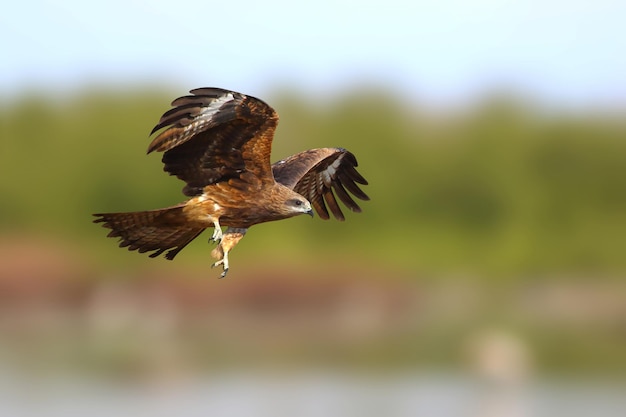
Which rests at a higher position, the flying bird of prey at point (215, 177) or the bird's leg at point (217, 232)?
the flying bird of prey at point (215, 177)

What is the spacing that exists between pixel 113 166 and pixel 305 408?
6040mm

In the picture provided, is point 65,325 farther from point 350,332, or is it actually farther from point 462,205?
point 462,205

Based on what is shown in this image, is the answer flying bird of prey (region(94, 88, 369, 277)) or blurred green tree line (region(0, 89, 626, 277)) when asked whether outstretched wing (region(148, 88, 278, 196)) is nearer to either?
flying bird of prey (region(94, 88, 369, 277))

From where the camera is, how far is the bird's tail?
1033cm

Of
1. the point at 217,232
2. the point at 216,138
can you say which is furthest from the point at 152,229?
the point at 216,138

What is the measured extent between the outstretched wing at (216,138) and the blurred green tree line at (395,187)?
14490 millimetres

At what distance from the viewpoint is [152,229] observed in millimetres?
10586

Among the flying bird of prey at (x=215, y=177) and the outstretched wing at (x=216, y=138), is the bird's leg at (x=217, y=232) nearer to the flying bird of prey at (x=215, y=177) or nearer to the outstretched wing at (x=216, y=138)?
the flying bird of prey at (x=215, y=177)

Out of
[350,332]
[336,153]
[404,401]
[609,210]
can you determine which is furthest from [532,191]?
[336,153]

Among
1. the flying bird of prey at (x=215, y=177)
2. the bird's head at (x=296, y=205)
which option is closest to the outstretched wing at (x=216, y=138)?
the flying bird of prey at (x=215, y=177)

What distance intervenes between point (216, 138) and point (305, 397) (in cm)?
1435

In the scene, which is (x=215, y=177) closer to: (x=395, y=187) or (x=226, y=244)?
(x=226, y=244)

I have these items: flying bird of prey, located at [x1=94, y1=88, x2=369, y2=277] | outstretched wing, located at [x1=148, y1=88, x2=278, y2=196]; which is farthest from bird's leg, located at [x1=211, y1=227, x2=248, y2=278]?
outstretched wing, located at [x1=148, y1=88, x2=278, y2=196]

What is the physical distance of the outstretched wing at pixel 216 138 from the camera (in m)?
10.0
